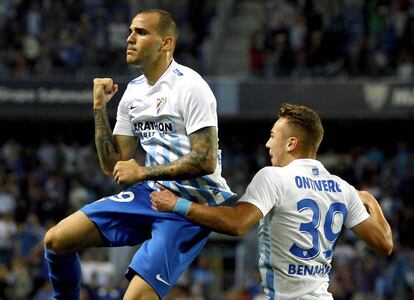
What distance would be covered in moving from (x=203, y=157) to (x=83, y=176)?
13359 mm

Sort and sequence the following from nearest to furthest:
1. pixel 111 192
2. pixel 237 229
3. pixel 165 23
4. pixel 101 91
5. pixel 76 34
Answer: pixel 237 229 < pixel 165 23 < pixel 101 91 < pixel 111 192 < pixel 76 34

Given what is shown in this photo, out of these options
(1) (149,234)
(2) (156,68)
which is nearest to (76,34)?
(2) (156,68)

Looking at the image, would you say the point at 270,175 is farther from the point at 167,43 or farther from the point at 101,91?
the point at 101,91

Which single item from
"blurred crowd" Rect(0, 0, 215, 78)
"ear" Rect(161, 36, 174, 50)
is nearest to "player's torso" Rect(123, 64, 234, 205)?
"ear" Rect(161, 36, 174, 50)

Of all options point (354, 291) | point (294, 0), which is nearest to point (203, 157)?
point (354, 291)

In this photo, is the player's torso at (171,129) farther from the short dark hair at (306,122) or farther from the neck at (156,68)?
the short dark hair at (306,122)

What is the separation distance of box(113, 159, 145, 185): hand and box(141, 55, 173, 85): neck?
0.61 metres

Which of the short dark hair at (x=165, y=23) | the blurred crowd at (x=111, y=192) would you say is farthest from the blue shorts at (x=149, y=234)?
the blurred crowd at (x=111, y=192)

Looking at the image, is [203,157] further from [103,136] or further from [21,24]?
[21,24]

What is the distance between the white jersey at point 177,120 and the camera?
6480mm

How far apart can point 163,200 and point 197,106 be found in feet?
1.83

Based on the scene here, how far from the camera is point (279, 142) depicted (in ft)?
21.6

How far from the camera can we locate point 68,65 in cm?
2039

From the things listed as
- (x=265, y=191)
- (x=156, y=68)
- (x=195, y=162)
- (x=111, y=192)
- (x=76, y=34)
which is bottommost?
(x=111, y=192)
